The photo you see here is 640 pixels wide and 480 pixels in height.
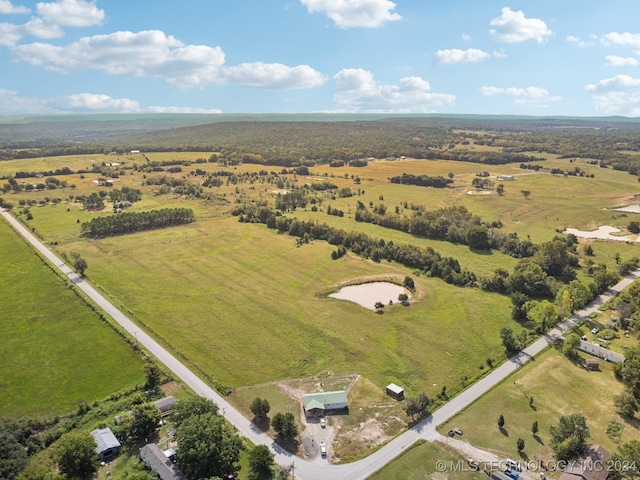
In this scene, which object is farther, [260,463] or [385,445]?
[385,445]

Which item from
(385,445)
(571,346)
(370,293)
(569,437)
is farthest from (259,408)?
(571,346)

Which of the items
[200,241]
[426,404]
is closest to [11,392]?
[426,404]

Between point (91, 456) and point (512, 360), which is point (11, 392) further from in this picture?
point (512, 360)

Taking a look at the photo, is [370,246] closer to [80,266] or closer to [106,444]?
[80,266]

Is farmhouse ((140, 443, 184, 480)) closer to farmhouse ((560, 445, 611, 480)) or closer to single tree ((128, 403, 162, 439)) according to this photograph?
single tree ((128, 403, 162, 439))

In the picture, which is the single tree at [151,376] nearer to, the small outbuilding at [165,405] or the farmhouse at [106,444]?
the small outbuilding at [165,405]

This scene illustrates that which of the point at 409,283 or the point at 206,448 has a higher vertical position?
the point at 206,448

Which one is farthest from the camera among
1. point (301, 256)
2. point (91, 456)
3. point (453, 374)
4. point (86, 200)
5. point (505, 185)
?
point (505, 185)
